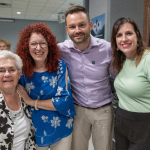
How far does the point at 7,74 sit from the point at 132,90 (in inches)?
39.0

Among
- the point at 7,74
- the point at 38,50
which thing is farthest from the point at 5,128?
the point at 38,50

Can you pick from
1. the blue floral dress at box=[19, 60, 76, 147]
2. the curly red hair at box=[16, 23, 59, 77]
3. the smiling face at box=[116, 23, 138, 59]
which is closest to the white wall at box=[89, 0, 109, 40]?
the smiling face at box=[116, 23, 138, 59]

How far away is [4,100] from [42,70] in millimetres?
419

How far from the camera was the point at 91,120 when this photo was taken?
5.67ft

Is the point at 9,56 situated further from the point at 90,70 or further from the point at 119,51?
the point at 119,51

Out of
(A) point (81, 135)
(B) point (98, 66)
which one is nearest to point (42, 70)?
(B) point (98, 66)

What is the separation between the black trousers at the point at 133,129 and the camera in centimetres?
128

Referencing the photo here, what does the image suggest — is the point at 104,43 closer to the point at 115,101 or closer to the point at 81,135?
the point at 115,101

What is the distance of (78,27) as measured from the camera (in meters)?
1.58

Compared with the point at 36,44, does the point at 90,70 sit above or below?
below

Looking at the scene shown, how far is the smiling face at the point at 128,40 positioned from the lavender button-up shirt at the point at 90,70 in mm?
328

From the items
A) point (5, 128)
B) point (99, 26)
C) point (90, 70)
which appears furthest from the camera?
point (99, 26)

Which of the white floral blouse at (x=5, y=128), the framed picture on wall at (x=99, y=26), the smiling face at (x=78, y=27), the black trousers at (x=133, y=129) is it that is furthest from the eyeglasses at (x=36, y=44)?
the framed picture on wall at (x=99, y=26)

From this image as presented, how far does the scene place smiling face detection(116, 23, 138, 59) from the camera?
4.43ft
